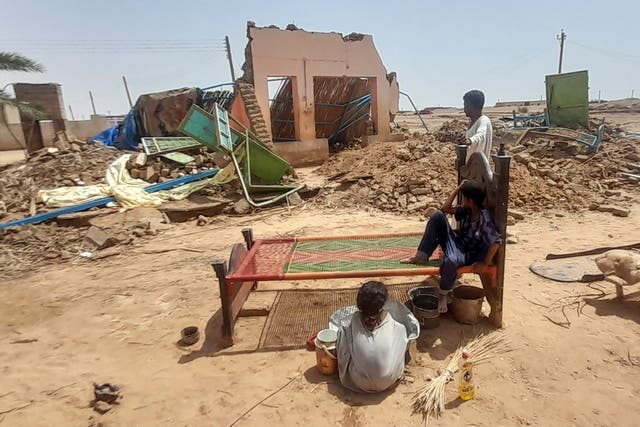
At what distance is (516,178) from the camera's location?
294 inches

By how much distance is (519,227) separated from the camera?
6004 millimetres

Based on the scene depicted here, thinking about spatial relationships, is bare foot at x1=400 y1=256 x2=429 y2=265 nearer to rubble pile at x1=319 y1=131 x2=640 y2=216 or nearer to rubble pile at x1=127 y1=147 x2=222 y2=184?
rubble pile at x1=319 y1=131 x2=640 y2=216

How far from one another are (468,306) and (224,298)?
194 cm

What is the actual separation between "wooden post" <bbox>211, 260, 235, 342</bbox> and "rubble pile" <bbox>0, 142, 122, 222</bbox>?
572 cm

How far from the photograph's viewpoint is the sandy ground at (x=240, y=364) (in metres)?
2.49

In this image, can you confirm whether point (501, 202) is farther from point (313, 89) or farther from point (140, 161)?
point (313, 89)

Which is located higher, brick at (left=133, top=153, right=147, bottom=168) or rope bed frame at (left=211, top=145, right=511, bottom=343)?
brick at (left=133, top=153, right=147, bottom=168)

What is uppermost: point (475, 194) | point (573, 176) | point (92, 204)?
point (475, 194)

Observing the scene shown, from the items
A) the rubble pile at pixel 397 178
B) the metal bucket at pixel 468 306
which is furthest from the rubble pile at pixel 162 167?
the metal bucket at pixel 468 306

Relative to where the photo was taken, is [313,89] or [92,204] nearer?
[92,204]

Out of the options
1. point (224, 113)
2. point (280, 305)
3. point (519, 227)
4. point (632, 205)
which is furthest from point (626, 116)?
point (280, 305)

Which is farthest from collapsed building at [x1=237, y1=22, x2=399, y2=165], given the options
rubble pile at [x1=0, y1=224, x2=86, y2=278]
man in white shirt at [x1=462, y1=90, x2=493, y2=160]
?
man in white shirt at [x1=462, y1=90, x2=493, y2=160]

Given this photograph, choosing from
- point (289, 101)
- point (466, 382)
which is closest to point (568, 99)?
point (289, 101)

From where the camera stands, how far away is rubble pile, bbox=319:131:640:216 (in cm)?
703
